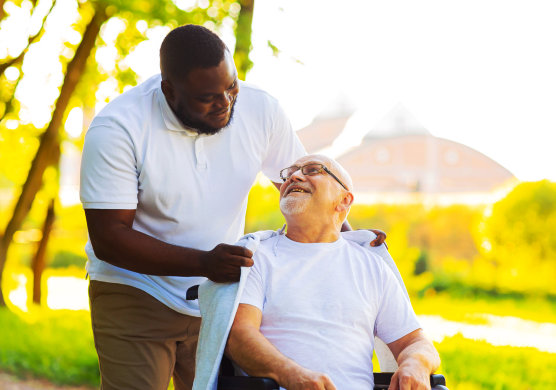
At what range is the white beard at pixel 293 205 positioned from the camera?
258 centimetres

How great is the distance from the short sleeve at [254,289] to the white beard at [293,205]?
230mm

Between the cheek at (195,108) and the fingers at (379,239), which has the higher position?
the cheek at (195,108)

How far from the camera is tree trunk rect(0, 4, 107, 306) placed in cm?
845

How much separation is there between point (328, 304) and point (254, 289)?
0.87 feet

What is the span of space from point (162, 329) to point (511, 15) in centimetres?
1154

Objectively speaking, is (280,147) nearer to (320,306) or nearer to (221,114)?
(221,114)

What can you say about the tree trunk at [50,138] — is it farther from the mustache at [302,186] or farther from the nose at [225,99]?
the nose at [225,99]

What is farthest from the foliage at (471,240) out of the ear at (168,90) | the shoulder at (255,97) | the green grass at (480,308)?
the ear at (168,90)

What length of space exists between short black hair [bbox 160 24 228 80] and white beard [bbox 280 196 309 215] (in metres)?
0.59

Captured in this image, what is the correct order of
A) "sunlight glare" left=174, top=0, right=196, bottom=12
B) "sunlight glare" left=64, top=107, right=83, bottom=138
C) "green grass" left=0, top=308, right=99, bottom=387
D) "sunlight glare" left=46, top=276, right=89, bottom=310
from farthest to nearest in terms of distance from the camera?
"sunlight glare" left=46, top=276, right=89, bottom=310
"sunlight glare" left=64, top=107, right=83, bottom=138
"sunlight glare" left=174, top=0, right=196, bottom=12
"green grass" left=0, top=308, right=99, bottom=387

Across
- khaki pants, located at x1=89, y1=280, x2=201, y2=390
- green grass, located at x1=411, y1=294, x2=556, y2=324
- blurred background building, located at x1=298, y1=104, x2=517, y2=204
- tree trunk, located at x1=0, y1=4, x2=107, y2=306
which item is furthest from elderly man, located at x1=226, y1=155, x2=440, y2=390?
blurred background building, located at x1=298, y1=104, x2=517, y2=204

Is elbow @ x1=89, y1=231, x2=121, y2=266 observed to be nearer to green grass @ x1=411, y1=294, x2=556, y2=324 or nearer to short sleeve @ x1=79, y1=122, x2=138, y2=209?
short sleeve @ x1=79, y1=122, x2=138, y2=209

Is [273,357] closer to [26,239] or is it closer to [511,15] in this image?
[511,15]

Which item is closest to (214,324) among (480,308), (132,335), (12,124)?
(132,335)
